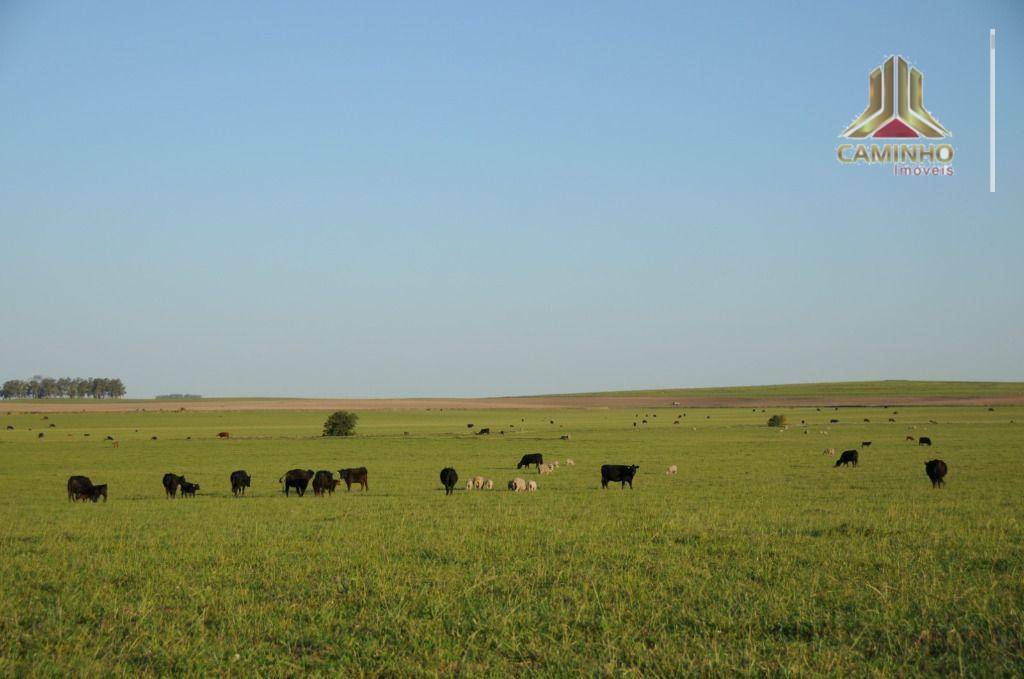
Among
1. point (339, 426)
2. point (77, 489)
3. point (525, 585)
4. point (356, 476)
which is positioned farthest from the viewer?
point (339, 426)

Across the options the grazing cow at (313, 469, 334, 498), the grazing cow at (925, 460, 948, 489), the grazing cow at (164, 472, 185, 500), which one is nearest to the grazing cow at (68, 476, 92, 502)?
the grazing cow at (164, 472, 185, 500)

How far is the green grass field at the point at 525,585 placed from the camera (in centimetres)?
870

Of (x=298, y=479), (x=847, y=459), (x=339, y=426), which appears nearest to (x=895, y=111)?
(x=847, y=459)

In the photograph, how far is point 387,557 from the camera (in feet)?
45.1

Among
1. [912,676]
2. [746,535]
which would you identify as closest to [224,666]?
[912,676]

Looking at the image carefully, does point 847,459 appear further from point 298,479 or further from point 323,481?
point 298,479

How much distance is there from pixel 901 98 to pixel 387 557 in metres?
37.0

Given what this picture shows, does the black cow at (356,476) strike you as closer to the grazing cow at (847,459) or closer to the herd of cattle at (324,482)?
the herd of cattle at (324,482)

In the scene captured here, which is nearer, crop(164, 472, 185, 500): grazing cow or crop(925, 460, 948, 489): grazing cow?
crop(925, 460, 948, 489): grazing cow

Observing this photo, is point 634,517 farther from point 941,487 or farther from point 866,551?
point 941,487

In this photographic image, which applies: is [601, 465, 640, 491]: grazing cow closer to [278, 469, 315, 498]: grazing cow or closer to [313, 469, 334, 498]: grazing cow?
[313, 469, 334, 498]: grazing cow

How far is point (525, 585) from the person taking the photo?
11.5 metres

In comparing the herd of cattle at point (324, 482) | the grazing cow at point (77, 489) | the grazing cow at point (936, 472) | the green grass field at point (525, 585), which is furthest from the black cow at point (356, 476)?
the grazing cow at point (936, 472)

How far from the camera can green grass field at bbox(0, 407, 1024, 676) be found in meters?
8.70
